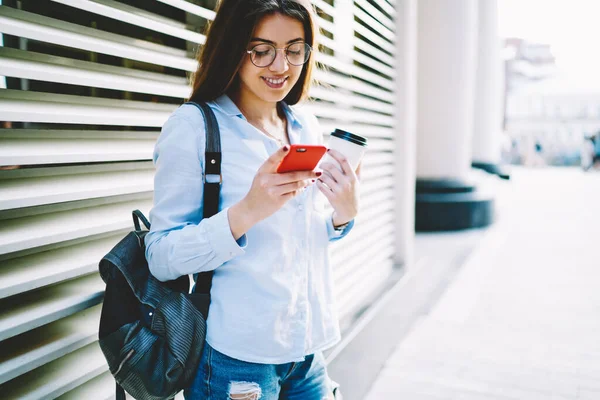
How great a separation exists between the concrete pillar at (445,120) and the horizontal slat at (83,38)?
598cm

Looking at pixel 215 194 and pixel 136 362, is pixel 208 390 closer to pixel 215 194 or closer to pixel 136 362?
pixel 136 362

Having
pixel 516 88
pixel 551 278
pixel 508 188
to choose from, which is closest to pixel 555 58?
pixel 516 88

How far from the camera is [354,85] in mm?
3662

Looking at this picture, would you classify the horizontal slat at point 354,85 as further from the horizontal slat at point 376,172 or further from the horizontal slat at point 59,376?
the horizontal slat at point 59,376

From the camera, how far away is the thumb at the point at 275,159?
38.2 inches

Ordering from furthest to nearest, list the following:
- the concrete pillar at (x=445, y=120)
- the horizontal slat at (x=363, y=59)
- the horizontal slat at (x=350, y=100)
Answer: the concrete pillar at (x=445, y=120) < the horizontal slat at (x=363, y=59) < the horizontal slat at (x=350, y=100)

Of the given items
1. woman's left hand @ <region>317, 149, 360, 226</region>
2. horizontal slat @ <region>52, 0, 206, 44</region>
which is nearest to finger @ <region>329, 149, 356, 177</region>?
woman's left hand @ <region>317, 149, 360, 226</region>

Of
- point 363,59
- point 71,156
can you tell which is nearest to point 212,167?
point 71,156

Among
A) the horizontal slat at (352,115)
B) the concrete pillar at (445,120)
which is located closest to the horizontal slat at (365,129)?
the horizontal slat at (352,115)

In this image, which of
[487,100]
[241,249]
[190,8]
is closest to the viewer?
[241,249]

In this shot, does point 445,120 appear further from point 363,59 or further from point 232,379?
point 232,379

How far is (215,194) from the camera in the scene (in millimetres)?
1171

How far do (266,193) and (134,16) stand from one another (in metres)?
0.87

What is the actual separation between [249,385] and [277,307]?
20 cm
